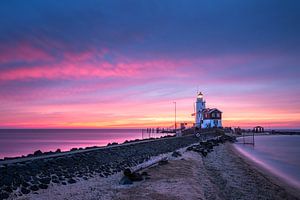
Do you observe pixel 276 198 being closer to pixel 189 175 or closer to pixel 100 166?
pixel 189 175

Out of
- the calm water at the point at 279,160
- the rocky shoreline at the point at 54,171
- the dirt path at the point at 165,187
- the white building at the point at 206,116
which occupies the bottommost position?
the calm water at the point at 279,160

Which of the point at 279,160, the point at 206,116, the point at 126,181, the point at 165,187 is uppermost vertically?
the point at 206,116

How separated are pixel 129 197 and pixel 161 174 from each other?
519 cm

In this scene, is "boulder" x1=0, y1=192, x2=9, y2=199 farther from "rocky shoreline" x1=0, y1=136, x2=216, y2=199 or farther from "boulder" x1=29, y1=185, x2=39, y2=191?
"boulder" x1=29, y1=185, x2=39, y2=191

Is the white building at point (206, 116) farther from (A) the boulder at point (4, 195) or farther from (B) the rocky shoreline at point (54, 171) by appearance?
(A) the boulder at point (4, 195)

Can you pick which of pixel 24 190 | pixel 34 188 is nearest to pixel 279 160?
pixel 34 188

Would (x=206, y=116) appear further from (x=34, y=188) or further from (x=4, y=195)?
(x=4, y=195)

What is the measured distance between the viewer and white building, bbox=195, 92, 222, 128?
93.0 m

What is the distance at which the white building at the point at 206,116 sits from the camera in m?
93.0

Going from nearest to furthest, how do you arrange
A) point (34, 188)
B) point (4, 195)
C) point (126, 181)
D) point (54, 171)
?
point (4, 195), point (34, 188), point (126, 181), point (54, 171)

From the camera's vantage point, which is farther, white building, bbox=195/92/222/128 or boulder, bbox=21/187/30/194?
white building, bbox=195/92/222/128

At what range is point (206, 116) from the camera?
94688mm

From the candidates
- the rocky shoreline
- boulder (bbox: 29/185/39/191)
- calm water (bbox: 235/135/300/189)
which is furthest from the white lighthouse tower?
boulder (bbox: 29/185/39/191)

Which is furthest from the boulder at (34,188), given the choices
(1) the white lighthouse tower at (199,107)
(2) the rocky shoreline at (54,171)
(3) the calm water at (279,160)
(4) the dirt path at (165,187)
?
(1) the white lighthouse tower at (199,107)
